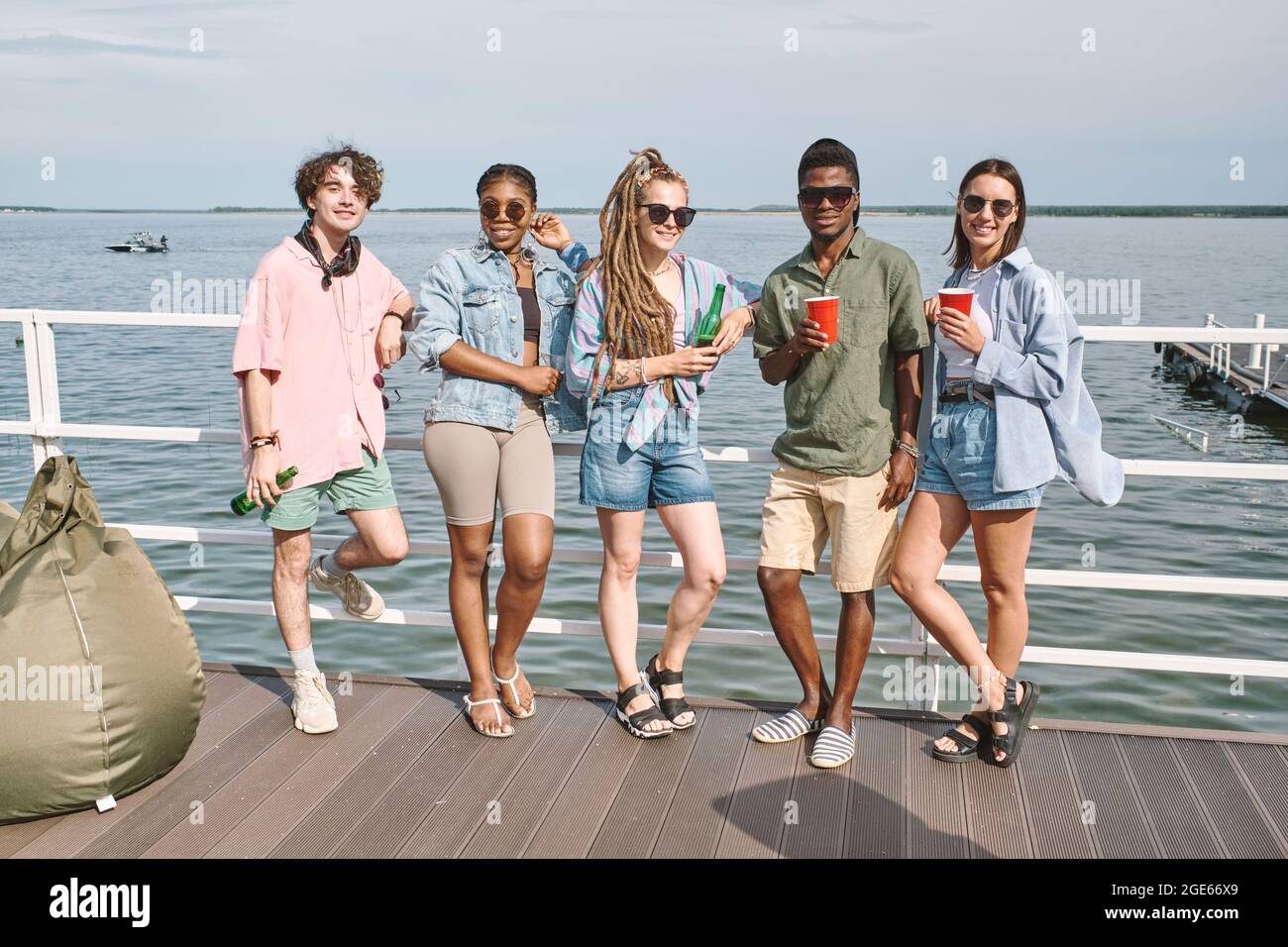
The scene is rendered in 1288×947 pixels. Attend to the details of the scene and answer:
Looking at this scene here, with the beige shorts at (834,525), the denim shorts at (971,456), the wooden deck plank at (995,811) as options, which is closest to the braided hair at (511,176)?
the beige shorts at (834,525)

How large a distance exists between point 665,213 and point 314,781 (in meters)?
1.86

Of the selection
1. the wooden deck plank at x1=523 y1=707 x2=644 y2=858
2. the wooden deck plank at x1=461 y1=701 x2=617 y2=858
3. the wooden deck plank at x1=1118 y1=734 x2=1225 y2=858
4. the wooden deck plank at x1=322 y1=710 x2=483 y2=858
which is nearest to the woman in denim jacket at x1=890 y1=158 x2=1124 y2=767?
the wooden deck plank at x1=1118 y1=734 x2=1225 y2=858

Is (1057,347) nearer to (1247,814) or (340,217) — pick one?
(1247,814)

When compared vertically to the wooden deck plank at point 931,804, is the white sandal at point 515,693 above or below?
above

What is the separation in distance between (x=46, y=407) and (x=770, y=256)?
4985 centimetres

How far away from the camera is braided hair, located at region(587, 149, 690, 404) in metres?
3.42

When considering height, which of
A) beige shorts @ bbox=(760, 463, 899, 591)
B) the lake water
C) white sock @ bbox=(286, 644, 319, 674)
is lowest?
the lake water

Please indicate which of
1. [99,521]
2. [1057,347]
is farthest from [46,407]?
[1057,347]

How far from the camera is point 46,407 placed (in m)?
4.16

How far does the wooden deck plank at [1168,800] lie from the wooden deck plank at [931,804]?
0.49 m

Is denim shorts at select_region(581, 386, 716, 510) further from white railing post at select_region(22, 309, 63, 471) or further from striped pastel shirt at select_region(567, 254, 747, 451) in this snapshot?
white railing post at select_region(22, 309, 63, 471)

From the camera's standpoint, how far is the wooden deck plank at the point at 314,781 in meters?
3.06

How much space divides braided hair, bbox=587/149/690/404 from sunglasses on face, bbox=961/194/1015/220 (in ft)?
2.53

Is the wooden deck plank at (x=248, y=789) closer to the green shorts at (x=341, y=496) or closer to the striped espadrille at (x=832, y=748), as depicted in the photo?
the green shorts at (x=341, y=496)
